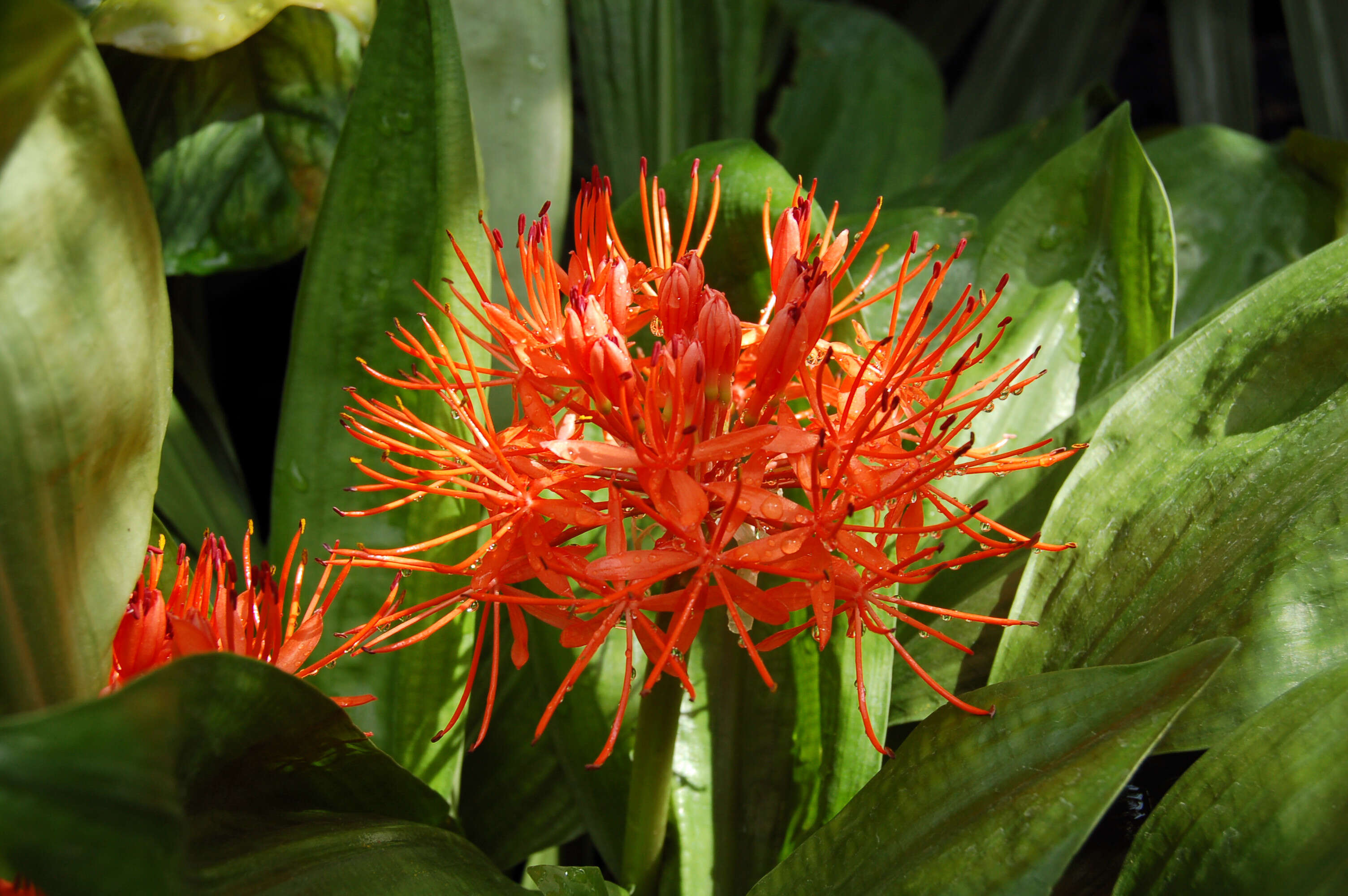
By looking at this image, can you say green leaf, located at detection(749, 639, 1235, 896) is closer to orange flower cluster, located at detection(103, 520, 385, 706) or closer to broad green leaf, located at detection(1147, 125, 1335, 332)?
orange flower cluster, located at detection(103, 520, 385, 706)

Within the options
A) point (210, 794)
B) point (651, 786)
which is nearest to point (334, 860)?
point (210, 794)

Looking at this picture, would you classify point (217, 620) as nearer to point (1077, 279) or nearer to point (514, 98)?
point (514, 98)

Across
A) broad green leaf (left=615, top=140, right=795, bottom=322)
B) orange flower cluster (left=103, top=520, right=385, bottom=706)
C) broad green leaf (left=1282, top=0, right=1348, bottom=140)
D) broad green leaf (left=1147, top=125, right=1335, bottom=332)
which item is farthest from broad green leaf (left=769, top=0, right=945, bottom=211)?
orange flower cluster (left=103, top=520, right=385, bottom=706)

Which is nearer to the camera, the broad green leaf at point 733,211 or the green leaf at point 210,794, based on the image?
the green leaf at point 210,794

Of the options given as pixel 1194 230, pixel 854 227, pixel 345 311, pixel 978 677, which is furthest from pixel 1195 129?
pixel 345 311

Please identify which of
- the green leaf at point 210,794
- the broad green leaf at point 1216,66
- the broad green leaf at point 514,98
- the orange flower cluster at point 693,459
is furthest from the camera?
the broad green leaf at point 1216,66

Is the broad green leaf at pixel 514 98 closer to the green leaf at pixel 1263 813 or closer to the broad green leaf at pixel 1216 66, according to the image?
Answer: the green leaf at pixel 1263 813

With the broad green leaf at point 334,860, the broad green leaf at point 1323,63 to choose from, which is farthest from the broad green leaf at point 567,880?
the broad green leaf at point 1323,63
